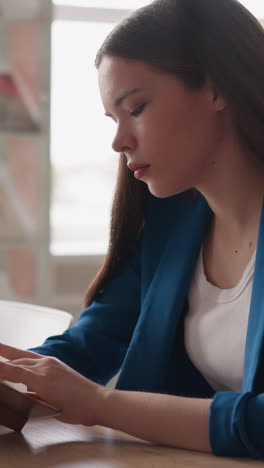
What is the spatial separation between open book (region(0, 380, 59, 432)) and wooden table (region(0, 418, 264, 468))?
0.02 m

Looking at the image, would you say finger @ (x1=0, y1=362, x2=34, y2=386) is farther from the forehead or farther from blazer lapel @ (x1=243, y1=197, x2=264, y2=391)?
the forehead

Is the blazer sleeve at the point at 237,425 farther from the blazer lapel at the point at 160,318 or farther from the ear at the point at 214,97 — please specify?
the ear at the point at 214,97

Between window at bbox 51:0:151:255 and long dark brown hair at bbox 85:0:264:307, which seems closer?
long dark brown hair at bbox 85:0:264:307

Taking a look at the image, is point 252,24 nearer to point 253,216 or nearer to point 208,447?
point 253,216

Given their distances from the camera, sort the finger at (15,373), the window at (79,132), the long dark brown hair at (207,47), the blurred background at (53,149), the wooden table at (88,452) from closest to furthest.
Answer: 1. the wooden table at (88,452)
2. the finger at (15,373)
3. the long dark brown hair at (207,47)
4. the blurred background at (53,149)
5. the window at (79,132)

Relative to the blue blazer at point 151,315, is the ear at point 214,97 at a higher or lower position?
higher

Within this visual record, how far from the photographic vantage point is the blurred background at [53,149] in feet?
9.97

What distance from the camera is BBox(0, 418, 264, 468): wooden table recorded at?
987 millimetres

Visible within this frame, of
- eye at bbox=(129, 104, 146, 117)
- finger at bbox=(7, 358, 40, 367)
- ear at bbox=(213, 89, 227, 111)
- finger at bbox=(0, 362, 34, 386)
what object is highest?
ear at bbox=(213, 89, 227, 111)

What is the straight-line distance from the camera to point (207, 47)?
4.45 feet

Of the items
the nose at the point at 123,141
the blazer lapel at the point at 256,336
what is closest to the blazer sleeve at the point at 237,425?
the blazer lapel at the point at 256,336

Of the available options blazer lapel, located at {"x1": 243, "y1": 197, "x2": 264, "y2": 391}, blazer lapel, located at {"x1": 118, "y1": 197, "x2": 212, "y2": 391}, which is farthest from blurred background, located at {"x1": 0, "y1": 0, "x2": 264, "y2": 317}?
blazer lapel, located at {"x1": 243, "y1": 197, "x2": 264, "y2": 391}

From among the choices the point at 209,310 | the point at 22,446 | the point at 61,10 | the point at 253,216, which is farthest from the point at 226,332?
the point at 61,10

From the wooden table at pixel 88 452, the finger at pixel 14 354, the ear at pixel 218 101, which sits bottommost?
the wooden table at pixel 88 452
